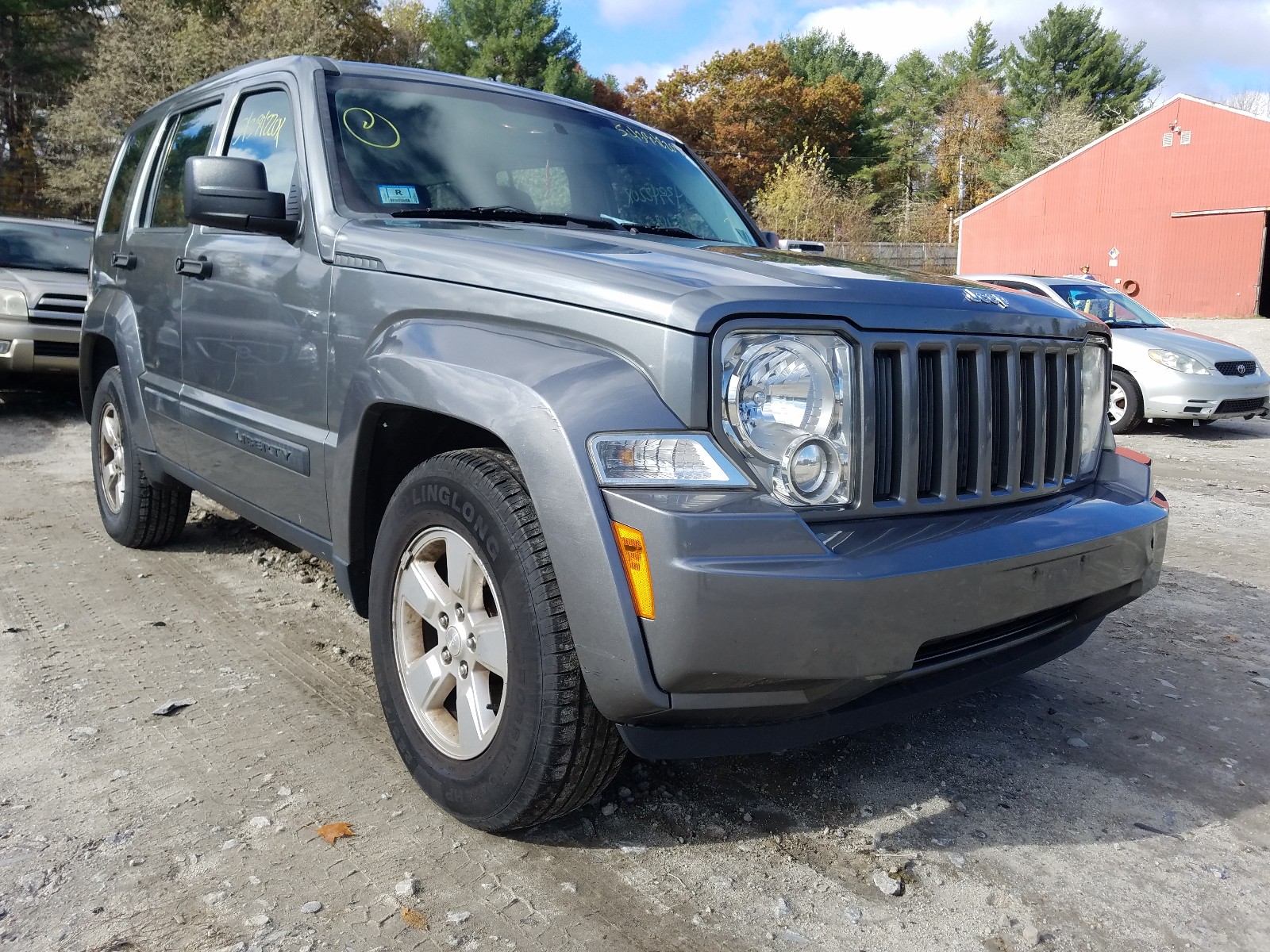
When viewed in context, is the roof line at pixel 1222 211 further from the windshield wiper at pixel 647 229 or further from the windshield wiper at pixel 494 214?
the windshield wiper at pixel 494 214

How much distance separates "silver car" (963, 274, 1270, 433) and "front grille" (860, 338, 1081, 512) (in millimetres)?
7530

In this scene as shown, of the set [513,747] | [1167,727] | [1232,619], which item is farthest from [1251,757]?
[513,747]

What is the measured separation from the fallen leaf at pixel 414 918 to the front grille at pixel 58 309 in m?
8.27

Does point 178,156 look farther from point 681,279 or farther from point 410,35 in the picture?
point 410,35

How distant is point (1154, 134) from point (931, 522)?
3457 centimetres

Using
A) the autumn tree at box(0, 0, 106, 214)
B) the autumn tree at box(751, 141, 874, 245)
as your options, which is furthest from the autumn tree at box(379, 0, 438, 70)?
the autumn tree at box(751, 141, 874, 245)

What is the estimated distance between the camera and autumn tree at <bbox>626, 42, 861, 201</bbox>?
53656 millimetres

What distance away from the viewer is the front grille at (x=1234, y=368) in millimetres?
9898

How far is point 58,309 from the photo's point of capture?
29.3ft

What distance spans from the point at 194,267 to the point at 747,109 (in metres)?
54.1

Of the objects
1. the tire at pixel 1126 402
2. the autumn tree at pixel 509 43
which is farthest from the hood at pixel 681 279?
the autumn tree at pixel 509 43

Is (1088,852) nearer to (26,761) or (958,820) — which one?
(958,820)

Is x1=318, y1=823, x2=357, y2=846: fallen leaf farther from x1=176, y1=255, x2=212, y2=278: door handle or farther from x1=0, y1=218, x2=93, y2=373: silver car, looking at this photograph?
x1=0, y1=218, x2=93, y2=373: silver car

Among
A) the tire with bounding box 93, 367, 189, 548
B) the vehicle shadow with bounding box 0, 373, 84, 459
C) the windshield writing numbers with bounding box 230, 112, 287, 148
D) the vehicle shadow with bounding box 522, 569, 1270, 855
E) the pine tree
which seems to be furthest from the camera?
the pine tree
